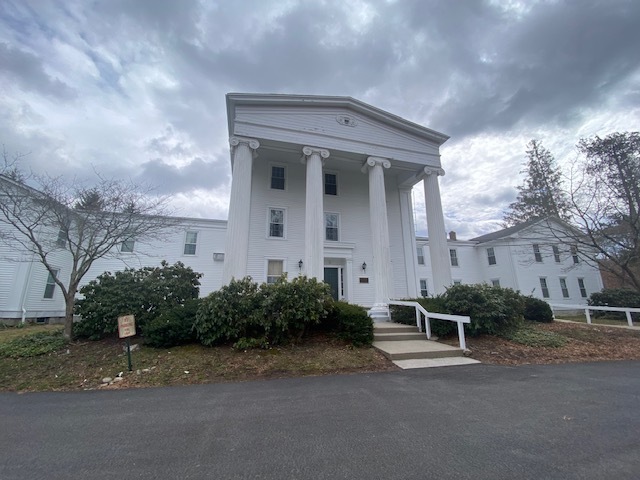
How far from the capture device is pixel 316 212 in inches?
440

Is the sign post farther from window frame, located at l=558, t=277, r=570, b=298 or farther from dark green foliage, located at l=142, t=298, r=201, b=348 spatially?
window frame, located at l=558, t=277, r=570, b=298

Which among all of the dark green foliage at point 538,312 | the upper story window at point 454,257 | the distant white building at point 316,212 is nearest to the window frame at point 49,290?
the distant white building at point 316,212

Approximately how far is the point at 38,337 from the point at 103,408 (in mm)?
5440

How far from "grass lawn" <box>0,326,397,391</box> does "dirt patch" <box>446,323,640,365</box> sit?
Result: 2.90m

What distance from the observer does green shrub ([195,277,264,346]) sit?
6875mm

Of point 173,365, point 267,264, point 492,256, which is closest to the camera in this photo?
point 173,365

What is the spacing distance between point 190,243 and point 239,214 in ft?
26.8

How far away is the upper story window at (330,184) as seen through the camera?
1456 cm

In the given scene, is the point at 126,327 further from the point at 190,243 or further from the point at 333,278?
the point at 190,243

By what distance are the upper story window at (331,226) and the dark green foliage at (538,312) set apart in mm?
9164

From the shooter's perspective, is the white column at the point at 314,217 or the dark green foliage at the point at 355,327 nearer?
the dark green foliage at the point at 355,327

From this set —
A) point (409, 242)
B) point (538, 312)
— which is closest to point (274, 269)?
point (409, 242)

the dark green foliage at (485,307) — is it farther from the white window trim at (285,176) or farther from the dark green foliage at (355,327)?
the white window trim at (285,176)

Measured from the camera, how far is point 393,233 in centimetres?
1480
